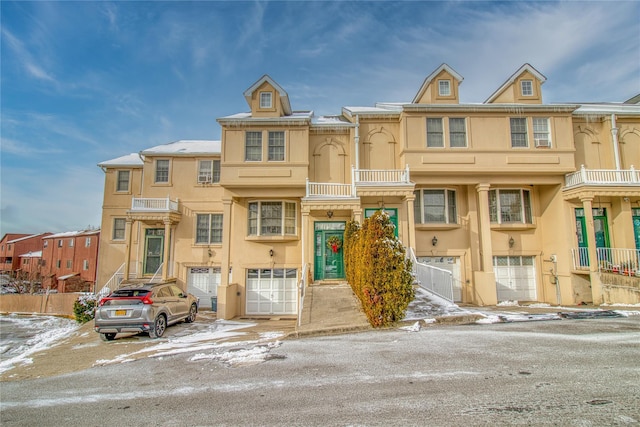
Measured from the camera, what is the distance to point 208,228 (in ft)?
63.3

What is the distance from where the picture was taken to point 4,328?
1802 centimetres

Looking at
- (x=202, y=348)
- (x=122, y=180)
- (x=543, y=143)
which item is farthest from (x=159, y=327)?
(x=543, y=143)

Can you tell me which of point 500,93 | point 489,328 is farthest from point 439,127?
point 489,328

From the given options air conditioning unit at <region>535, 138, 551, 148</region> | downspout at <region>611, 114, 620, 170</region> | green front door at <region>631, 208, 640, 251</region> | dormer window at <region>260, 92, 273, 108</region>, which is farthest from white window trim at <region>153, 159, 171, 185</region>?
green front door at <region>631, 208, 640, 251</region>

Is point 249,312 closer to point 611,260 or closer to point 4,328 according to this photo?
point 4,328

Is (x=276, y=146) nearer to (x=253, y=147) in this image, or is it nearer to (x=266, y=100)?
(x=253, y=147)

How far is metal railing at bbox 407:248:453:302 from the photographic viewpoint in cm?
1192

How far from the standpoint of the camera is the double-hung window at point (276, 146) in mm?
16172

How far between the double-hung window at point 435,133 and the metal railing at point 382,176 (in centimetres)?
202

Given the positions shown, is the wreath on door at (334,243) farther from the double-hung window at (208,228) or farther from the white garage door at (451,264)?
the double-hung window at (208,228)

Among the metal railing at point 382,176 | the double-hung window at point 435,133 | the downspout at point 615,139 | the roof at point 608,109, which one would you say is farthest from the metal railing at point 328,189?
the downspout at point 615,139

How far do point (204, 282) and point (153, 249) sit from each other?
141 inches

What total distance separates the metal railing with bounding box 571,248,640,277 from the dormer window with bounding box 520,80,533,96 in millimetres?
7391

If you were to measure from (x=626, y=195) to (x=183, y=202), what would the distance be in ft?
68.9
